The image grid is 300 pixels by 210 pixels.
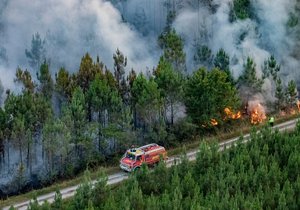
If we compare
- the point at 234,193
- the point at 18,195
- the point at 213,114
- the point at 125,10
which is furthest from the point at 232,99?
the point at 125,10

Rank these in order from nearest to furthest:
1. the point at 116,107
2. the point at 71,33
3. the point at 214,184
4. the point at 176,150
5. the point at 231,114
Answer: the point at 214,184, the point at 116,107, the point at 176,150, the point at 231,114, the point at 71,33

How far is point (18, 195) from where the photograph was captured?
5069 centimetres

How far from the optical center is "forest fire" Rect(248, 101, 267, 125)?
207 ft

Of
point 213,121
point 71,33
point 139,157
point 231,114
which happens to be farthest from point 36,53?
point 139,157

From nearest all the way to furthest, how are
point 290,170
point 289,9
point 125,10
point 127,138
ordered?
1. point 290,170
2. point 127,138
3. point 289,9
4. point 125,10

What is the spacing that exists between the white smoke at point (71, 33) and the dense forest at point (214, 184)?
953 inches

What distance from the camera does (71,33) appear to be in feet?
249

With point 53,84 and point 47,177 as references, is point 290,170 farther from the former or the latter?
point 53,84

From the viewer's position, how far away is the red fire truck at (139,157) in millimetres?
51156

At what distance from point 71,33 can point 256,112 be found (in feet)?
84.2

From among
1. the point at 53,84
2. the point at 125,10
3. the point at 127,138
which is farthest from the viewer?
the point at 125,10

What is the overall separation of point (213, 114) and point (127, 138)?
347 inches

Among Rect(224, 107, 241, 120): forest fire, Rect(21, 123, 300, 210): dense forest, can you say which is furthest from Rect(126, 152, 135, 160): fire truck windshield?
Rect(224, 107, 241, 120): forest fire

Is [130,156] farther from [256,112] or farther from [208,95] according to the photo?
[256,112]
